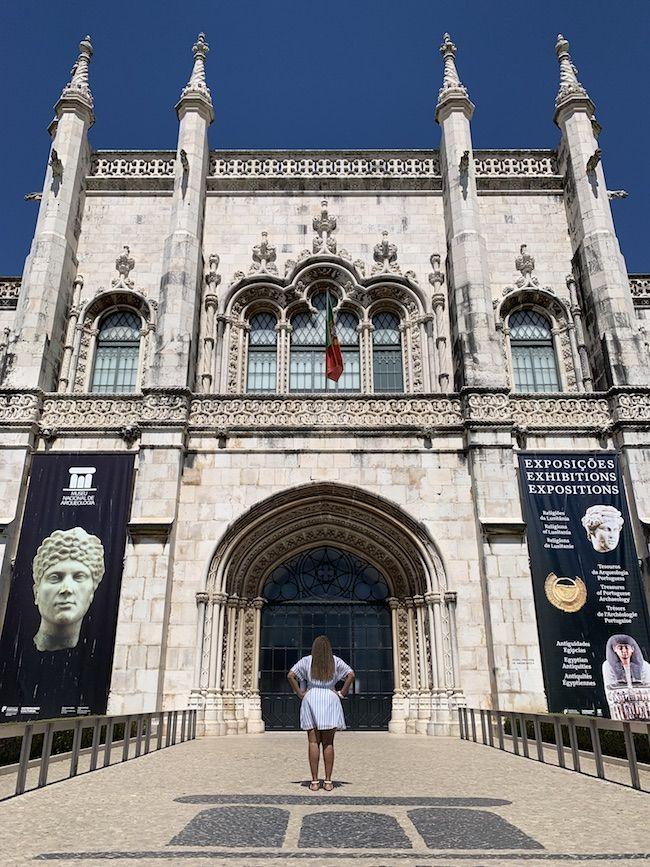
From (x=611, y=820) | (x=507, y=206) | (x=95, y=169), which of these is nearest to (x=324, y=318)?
(x=507, y=206)

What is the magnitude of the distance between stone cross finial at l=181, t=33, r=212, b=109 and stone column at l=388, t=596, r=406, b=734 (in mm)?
17108

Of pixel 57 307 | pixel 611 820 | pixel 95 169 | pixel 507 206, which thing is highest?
pixel 95 169

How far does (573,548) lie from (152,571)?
33.3ft

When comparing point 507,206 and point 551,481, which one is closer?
point 551,481

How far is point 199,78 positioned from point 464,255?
442 inches

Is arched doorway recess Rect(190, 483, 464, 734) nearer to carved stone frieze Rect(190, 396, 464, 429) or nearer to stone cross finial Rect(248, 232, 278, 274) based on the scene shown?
carved stone frieze Rect(190, 396, 464, 429)

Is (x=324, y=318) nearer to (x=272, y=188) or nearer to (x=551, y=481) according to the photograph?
(x=272, y=188)

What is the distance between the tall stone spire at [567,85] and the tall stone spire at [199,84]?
38.0 ft

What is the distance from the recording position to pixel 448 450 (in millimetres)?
17469

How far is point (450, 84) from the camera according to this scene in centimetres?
2241

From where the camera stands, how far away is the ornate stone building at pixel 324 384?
16.0m

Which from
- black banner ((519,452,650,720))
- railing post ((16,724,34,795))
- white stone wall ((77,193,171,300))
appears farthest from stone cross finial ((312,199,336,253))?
railing post ((16,724,34,795))

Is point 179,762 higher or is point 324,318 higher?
point 324,318

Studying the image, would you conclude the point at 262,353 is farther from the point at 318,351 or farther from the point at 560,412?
the point at 560,412
